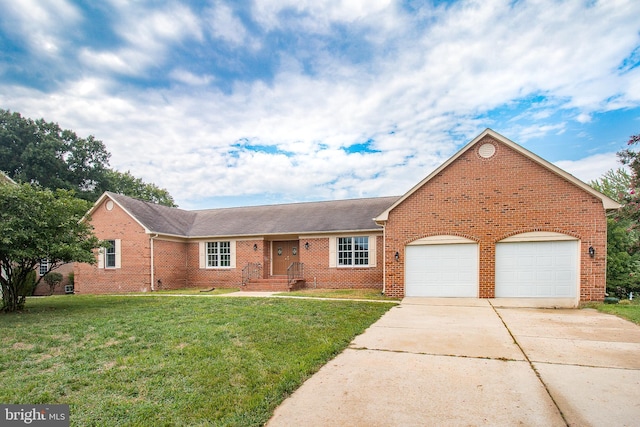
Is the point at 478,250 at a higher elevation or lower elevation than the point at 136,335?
higher

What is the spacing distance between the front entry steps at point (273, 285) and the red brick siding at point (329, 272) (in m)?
0.78

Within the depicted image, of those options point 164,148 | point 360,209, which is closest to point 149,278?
point 164,148

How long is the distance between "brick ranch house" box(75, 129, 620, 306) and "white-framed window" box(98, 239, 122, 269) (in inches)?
4.9

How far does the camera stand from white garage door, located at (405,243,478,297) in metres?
12.5

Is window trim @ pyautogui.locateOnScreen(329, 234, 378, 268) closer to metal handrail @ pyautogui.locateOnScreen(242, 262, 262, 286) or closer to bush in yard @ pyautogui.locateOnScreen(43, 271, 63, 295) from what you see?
metal handrail @ pyautogui.locateOnScreen(242, 262, 262, 286)

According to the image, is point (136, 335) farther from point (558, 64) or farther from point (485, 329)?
point (558, 64)

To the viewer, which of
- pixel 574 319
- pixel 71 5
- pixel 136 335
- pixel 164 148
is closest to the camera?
pixel 136 335

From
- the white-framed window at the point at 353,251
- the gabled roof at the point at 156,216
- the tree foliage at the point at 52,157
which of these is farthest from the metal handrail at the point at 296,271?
the tree foliage at the point at 52,157

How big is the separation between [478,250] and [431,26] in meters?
7.88

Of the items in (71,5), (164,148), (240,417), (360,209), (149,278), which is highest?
(71,5)

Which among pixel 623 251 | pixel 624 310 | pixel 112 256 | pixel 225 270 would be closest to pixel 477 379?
pixel 624 310

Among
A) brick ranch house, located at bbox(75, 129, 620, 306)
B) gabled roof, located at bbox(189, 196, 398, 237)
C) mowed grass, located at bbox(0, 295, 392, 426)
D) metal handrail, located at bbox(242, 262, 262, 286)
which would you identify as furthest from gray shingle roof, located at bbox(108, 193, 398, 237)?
mowed grass, located at bbox(0, 295, 392, 426)

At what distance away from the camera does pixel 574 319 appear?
27.7 feet

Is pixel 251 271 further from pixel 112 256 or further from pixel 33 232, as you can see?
pixel 33 232
